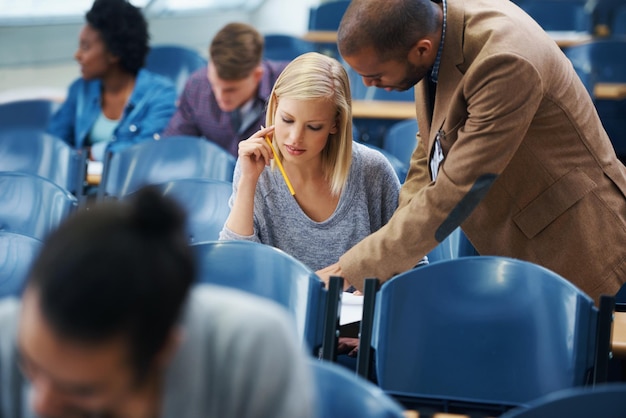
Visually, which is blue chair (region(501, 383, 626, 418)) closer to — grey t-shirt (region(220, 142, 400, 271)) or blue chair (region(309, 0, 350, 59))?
grey t-shirt (region(220, 142, 400, 271))

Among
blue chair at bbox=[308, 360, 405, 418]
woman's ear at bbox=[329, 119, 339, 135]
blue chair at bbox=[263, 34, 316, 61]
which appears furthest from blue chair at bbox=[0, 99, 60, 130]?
blue chair at bbox=[308, 360, 405, 418]

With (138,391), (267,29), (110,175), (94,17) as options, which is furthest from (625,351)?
(267,29)

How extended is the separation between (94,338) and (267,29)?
30.9 ft

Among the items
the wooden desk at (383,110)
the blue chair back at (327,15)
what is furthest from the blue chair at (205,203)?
the blue chair back at (327,15)

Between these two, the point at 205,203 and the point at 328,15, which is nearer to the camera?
the point at 205,203

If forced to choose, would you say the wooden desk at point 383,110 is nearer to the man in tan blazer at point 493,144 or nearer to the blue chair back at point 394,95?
the blue chair back at point 394,95

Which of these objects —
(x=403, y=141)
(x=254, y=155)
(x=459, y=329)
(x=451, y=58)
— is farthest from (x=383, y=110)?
(x=459, y=329)

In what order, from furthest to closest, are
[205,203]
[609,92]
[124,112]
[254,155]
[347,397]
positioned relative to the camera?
1. [609,92]
2. [124,112]
3. [205,203]
4. [254,155]
5. [347,397]

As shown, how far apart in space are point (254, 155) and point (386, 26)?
0.61 m

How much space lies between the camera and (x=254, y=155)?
8.84ft

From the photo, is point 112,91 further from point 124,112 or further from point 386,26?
point 386,26

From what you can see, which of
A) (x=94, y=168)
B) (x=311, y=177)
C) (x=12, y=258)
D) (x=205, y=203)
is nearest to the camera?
(x=12, y=258)

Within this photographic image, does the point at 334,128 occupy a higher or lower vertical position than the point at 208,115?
lower

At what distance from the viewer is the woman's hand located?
2.67 meters
